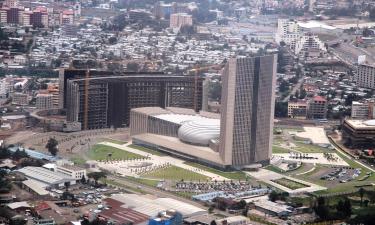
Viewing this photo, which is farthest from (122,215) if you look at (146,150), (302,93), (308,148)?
(302,93)

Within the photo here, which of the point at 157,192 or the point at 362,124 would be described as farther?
the point at 362,124

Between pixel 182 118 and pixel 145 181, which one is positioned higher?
pixel 182 118

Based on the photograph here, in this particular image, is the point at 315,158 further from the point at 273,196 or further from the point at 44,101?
the point at 44,101

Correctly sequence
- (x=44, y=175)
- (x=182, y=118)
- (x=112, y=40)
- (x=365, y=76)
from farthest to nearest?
(x=112, y=40), (x=365, y=76), (x=182, y=118), (x=44, y=175)

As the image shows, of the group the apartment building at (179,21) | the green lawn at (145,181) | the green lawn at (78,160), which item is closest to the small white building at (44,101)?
the green lawn at (78,160)

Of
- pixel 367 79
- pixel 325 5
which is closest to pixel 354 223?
pixel 367 79

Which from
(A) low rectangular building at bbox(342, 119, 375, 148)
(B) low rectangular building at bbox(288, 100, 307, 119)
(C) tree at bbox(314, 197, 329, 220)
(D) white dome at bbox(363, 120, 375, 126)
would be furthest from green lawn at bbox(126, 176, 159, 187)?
(B) low rectangular building at bbox(288, 100, 307, 119)

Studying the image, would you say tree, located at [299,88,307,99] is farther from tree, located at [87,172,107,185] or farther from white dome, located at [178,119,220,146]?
tree, located at [87,172,107,185]
